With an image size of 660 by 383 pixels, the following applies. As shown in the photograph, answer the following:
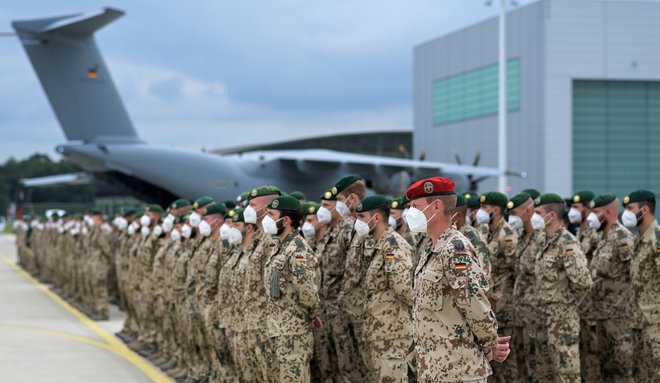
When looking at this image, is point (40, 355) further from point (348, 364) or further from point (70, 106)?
point (70, 106)

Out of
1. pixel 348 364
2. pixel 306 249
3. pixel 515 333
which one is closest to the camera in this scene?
pixel 306 249

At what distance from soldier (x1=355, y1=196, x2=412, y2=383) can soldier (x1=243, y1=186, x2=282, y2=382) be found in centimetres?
78

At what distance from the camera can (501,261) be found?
7840 millimetres

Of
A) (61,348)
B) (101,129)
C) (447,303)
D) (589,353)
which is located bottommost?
(61,348)

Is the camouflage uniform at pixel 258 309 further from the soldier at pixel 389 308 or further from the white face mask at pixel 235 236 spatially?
the soldier at pixel 389 308

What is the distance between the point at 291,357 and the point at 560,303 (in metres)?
2.39

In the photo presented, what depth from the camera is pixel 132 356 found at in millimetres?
10438

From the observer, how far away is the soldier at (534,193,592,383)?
687 cm

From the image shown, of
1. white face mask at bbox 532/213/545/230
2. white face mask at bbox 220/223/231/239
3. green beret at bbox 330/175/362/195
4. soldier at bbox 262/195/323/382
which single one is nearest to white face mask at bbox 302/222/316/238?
green beret at bbox 330/175/362/195

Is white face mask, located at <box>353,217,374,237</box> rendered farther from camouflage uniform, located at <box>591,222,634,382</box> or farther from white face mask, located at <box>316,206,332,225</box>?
camouflage uniform, located at <box>591,222,634,382</box>

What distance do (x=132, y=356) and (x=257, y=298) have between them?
4645mm

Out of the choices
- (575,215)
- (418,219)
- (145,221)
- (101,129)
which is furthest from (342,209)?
(101,129)

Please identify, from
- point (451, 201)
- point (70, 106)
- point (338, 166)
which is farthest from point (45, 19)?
point (451, 201)

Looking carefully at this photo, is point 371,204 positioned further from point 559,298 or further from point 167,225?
point 167,225
